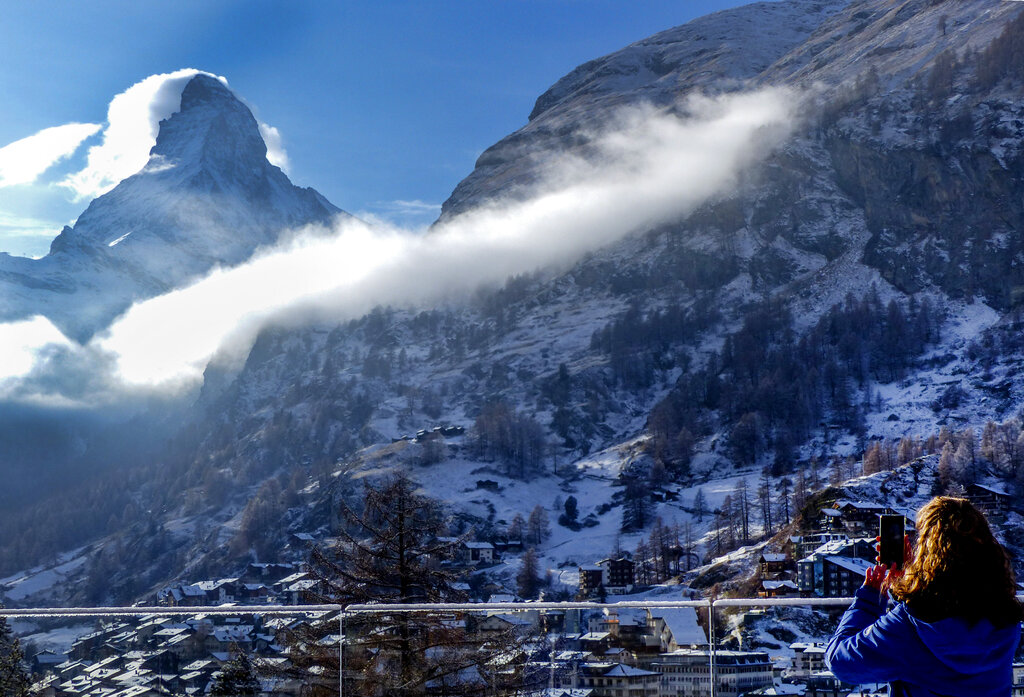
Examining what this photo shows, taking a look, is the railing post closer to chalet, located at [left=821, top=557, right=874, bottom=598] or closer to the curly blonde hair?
the curly blonde hair

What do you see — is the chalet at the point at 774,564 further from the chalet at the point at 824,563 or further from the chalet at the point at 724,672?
the chalet at the point at 724,672

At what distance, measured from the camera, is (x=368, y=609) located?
880 cm

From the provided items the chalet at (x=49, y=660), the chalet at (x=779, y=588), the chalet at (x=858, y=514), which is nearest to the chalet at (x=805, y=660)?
the chalet at (x=49, y=660)

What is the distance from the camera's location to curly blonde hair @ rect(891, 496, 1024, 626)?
4891 millimetres

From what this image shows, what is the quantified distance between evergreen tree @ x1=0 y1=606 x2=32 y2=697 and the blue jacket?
8821 mm

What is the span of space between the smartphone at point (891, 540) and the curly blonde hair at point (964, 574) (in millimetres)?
371

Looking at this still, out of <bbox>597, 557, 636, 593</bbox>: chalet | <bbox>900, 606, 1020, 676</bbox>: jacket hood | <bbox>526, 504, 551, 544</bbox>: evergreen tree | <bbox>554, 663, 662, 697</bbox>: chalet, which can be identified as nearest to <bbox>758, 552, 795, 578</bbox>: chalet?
<bbox>597, 557, 636, 593</bbox>: chalet

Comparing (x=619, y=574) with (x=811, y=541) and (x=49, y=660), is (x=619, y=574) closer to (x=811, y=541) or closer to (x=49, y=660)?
(x=811, y=541)

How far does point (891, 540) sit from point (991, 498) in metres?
113

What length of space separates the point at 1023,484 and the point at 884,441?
95.5ft

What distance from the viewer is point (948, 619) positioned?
4.89 meters

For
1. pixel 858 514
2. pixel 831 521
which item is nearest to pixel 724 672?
pixel 858 514

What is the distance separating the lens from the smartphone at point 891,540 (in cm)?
534

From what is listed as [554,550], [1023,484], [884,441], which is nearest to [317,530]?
[554,550]
